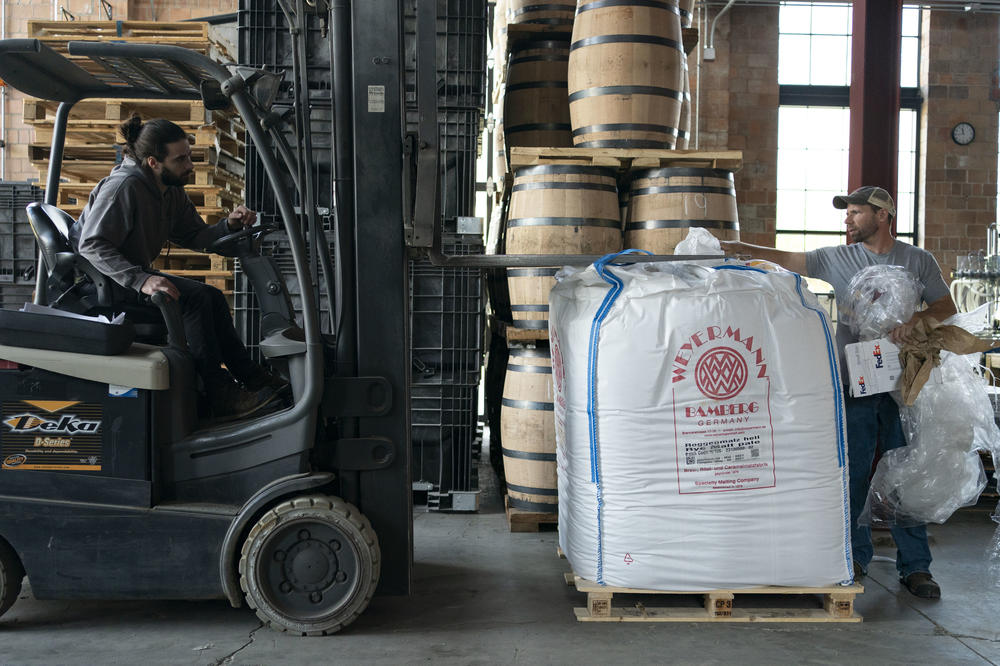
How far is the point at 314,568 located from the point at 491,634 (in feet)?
2.51

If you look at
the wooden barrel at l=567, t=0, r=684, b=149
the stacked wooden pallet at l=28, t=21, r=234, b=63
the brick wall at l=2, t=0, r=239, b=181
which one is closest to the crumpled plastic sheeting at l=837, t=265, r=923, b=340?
the wooden barrel at l=567, t=0, r=684, b=149

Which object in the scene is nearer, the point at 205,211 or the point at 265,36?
the point at 265,36

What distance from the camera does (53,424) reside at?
11.0ft

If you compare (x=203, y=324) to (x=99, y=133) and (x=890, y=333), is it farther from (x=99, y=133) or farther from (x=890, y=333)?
(x=99, y=133)

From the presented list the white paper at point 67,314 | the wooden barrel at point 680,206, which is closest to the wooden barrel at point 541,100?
the wooden barrel at point 680,206

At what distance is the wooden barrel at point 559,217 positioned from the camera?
4875 mm

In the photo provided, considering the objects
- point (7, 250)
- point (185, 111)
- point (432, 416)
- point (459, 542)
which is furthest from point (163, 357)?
point (185, 111)

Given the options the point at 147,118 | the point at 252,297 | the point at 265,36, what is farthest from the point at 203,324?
the point at 147,118

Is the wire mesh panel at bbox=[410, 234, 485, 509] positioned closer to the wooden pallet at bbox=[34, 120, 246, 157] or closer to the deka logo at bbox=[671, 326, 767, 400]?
the wooden pallet at bbox=[34, 120, 246, 157]

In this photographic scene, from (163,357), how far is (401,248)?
106cm

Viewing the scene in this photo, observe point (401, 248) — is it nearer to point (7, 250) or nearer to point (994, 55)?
point (7, 250)

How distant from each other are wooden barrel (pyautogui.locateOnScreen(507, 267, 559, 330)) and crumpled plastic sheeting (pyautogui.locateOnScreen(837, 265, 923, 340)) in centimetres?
166

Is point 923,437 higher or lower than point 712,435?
lower

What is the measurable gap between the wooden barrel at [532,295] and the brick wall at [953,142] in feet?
34.2
